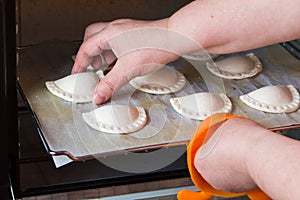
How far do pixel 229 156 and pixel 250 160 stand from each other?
57 millimetres

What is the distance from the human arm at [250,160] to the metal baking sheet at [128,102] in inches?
9.7

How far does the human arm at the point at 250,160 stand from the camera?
2.18 ft

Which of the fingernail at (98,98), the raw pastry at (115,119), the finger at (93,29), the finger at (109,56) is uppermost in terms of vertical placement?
the finger at (93,29)

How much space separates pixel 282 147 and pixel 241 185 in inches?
4.5

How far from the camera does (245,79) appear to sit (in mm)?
1299

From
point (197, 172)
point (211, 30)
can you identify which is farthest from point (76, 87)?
point (197, 172)

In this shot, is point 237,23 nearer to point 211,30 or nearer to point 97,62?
→ point 211,30

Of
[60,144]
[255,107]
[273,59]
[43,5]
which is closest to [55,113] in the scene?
[60,144]

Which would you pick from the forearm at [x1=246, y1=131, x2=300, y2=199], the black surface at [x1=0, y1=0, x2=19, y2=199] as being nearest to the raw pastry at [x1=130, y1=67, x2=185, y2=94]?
the black surface at [x1=0, y1=0, x2=19, y2=199]

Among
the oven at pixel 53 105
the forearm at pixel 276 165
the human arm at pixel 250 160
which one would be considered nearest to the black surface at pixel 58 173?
the oven at pixel 53 105

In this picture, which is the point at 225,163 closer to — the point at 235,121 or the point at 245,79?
the point at 235,121

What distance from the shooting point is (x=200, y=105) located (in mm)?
1173

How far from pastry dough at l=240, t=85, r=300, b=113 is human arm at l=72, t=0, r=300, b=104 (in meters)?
0.11

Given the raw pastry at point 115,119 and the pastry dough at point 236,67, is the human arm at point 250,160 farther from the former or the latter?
the pastry dough at point 236,67
